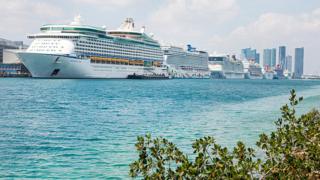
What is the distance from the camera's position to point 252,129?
93.8 ft

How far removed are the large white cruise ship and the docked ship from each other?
3198cm

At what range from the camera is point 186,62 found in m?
167

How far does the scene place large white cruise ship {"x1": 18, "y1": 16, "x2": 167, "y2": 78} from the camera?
3669 inches

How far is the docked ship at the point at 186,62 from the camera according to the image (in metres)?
156

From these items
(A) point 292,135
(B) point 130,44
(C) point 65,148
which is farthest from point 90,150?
(B) point 130,44

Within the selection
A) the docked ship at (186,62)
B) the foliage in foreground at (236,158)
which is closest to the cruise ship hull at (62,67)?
the docked ship at (186,62)

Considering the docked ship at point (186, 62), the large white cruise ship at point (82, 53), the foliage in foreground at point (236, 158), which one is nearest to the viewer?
the foliage in foreground at point (236, 158)

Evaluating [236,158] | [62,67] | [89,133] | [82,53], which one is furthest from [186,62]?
[236,158]

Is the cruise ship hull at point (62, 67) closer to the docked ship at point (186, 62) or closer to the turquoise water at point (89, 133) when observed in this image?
the docked ship at point (186, 62)

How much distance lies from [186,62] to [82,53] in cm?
7367

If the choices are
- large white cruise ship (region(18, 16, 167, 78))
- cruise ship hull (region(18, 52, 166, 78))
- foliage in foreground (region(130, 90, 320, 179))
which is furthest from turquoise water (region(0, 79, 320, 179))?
large white cruise ship (region(18, 16, 167, 78))

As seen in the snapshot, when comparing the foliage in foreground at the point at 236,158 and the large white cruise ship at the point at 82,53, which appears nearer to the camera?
the foliage in foreground at the point at 236,158

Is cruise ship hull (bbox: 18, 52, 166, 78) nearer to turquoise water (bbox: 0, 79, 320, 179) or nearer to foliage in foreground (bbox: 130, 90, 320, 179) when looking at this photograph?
turquoise water (bbox: 0, 79, 320, 179)

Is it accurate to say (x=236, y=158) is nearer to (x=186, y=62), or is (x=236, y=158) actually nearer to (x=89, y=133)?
(x=89, y=133)
